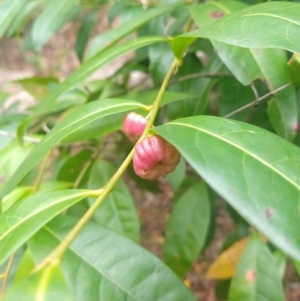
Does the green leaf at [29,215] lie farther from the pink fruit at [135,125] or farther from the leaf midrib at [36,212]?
the pink fruit at [135,125]

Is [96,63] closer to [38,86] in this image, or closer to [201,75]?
[201,75]

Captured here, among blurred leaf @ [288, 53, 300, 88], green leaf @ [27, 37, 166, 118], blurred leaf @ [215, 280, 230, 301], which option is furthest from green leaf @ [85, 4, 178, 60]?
blurred leaf @ [215, 280, 230, 301]

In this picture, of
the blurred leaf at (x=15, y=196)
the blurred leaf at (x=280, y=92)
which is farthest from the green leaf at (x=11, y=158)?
the blurred leaf at (x=280, y=92)

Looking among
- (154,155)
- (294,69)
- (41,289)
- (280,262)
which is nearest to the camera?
(41,289)

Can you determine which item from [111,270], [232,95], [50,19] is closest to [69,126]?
[111,270]

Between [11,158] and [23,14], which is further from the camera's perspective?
[23,14]

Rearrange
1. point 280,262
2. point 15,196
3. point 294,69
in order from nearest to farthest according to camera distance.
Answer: point 294,69, point 15,196, point 280,262

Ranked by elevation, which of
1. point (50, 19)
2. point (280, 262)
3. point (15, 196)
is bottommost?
point (280, 262)

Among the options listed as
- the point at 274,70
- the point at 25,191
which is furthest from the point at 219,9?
the point at 25,191

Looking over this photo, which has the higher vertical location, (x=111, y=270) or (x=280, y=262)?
(x=111, y=270)
